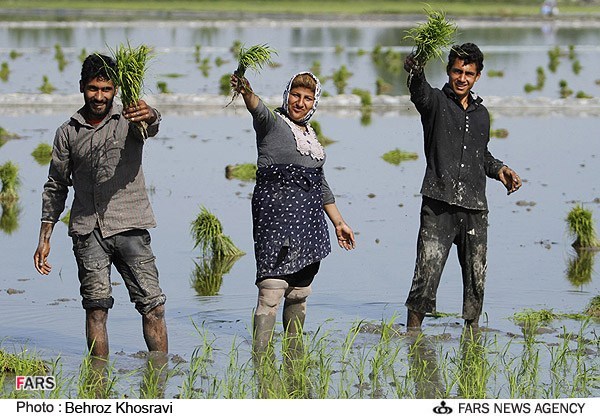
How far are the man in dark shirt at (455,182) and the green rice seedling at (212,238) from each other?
9.55ft

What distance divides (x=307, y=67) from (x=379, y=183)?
17.9 metres

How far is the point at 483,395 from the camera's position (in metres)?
6.00

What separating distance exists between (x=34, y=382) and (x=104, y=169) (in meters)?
1.17

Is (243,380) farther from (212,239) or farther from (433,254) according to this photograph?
(212,239)

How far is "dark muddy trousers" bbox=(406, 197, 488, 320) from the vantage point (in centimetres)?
752

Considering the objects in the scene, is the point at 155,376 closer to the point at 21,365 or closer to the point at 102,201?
the point at 21,365

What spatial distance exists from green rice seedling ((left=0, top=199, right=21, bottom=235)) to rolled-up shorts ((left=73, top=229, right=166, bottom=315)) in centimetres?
482

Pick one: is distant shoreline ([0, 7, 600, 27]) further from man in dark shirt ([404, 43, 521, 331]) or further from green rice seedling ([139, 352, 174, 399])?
green rice seedling ([139, 352, 174, 399])

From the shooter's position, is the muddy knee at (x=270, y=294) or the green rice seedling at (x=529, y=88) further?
the green rice seedling at (x=529, y=88)

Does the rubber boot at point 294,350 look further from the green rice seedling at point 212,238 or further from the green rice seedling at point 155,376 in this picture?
the green rice seedling at point 212,238

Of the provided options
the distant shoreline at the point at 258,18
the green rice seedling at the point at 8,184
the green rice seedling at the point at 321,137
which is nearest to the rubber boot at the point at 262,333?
the green rice seedling at the point at 8,184

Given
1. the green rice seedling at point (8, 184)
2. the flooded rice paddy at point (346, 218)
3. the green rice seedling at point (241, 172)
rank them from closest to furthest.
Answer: the flooded rice paddy at point (346, 218)
the green rice seedling at point (8, 184)
the green rice seedling at point (241, 172)

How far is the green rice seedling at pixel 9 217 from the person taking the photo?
11523 millimetres

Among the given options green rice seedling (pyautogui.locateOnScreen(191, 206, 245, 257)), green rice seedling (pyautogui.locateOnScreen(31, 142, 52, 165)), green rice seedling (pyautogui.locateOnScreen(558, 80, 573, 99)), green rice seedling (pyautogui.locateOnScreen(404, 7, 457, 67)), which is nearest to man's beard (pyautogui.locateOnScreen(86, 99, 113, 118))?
green rice seedling (pyautogui.locateOnScreen(404, 7, 457, 67))
